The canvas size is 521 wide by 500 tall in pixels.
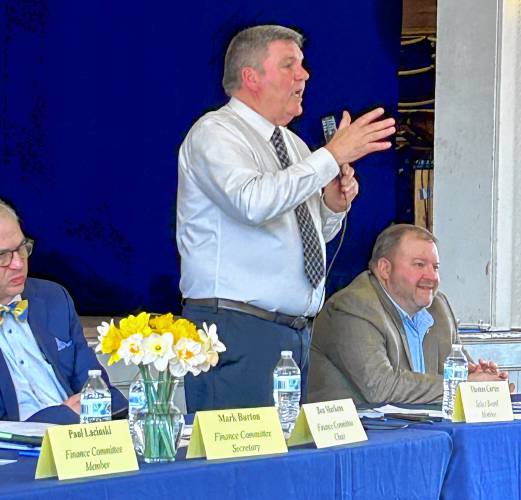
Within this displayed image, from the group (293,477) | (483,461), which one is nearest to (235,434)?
(293,477)

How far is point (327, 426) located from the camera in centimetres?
229

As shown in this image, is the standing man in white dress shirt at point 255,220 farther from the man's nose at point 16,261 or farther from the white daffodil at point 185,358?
the white daffodil at point 185,358

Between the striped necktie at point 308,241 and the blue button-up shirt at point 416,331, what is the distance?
0.45 metres

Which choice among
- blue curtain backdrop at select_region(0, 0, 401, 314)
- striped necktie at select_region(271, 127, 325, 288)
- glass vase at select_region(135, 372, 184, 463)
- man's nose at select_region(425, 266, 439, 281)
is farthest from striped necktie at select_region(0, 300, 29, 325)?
blue curtain backdrop at select_region(0, 0, 401, 314)

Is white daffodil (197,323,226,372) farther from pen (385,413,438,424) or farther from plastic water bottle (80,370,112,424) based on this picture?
pen (385,413,438,424)

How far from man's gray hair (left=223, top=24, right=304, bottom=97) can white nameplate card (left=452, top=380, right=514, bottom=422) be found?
107 cm

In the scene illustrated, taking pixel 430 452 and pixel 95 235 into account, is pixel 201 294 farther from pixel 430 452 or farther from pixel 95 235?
pixel 95 235

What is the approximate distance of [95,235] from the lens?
627 cm

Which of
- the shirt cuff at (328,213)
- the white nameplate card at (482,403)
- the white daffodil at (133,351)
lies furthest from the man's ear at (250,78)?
the white daffodil at (133,351)

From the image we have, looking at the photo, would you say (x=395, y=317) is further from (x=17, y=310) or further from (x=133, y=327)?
(x=133, y=327)

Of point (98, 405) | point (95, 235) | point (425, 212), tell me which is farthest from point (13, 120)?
point (98, 405)

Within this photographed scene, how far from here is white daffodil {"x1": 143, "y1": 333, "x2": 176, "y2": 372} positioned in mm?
2057

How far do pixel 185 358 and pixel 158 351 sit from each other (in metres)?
0.05

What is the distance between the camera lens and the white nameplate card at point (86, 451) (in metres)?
1.88
